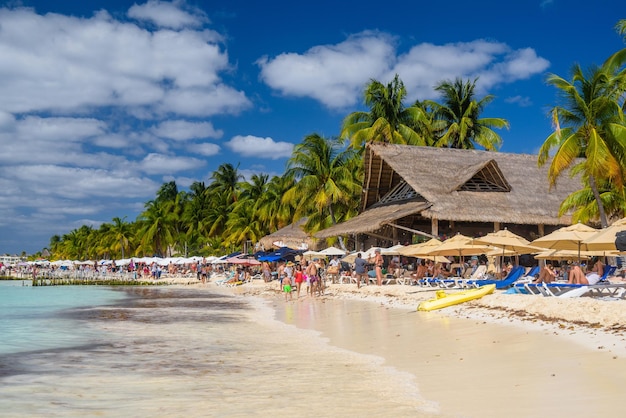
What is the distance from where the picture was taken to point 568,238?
14.1 m

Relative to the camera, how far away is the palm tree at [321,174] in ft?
104

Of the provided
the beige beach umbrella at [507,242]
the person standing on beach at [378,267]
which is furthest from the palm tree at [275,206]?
the beige beach umbrella at [507,242]

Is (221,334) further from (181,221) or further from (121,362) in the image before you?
(181,221)

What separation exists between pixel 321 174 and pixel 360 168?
8.96ft

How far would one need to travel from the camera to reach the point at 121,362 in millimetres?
8320

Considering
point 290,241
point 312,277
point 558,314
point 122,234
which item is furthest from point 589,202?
point 122,234

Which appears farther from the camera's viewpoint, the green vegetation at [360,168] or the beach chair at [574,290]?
the green vegetation at [360,168]

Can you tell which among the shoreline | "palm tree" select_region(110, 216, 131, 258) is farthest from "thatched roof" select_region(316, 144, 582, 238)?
"palm tree" select_region(110, 216, 131, 258)

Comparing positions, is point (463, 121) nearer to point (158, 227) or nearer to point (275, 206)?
point (275, 206)

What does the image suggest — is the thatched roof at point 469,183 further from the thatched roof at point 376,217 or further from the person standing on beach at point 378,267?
the person standing on beach at point 378,267

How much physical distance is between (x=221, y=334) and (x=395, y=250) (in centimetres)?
1241

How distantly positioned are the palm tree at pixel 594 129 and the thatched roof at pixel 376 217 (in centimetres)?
560

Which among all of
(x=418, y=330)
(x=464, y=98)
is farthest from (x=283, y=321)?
(x=464, y=98)

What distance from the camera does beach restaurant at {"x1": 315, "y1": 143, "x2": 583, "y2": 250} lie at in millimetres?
23797
